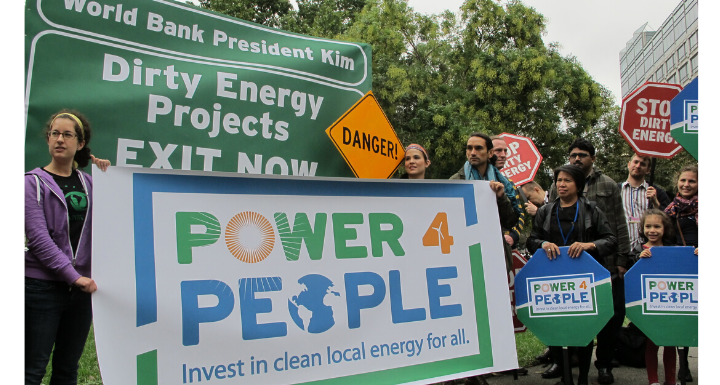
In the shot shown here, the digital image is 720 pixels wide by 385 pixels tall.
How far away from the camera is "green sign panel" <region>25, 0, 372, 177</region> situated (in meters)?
3.77

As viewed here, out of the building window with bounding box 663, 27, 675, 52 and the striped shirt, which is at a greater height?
the building window with bounding box 663, 27, 675, 52

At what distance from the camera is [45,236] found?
2.84 metres

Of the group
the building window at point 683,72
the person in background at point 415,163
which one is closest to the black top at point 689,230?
the person in background at point 415,163

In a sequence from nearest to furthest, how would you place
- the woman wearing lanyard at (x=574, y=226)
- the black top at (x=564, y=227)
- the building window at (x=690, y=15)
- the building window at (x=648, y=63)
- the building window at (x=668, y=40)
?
the woman wearing lanyard at (x=574, y=226) → the black top at (x=564, y=227) → the building window at (x=690, y=15) → the building window at (x=668, y=40) → the building window at (x=648, y=63)

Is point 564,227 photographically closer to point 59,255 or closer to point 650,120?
point 650,120

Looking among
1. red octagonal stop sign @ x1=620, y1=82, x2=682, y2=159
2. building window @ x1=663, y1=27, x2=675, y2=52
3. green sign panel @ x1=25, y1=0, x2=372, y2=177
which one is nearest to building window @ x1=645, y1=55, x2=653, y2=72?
building window @ x1=663, y1=27, x2=675, y2=52

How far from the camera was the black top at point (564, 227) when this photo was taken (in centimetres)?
436

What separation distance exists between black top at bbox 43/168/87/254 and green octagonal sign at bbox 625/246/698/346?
3.61 meters

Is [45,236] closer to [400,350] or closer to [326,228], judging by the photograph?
[326,228]

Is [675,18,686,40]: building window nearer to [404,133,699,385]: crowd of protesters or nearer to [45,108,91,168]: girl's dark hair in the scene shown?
[404,133,699,385]: crowd of protesters

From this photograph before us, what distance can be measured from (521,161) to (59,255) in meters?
5.14

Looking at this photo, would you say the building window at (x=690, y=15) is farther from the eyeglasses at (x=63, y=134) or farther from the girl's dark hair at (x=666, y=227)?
the eyeglasses at (x=63, y=134)

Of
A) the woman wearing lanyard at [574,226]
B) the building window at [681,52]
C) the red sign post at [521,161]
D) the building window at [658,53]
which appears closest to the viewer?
the woman wearing lanyard at [574,226]

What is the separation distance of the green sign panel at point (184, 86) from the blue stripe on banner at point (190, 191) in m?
1.06
